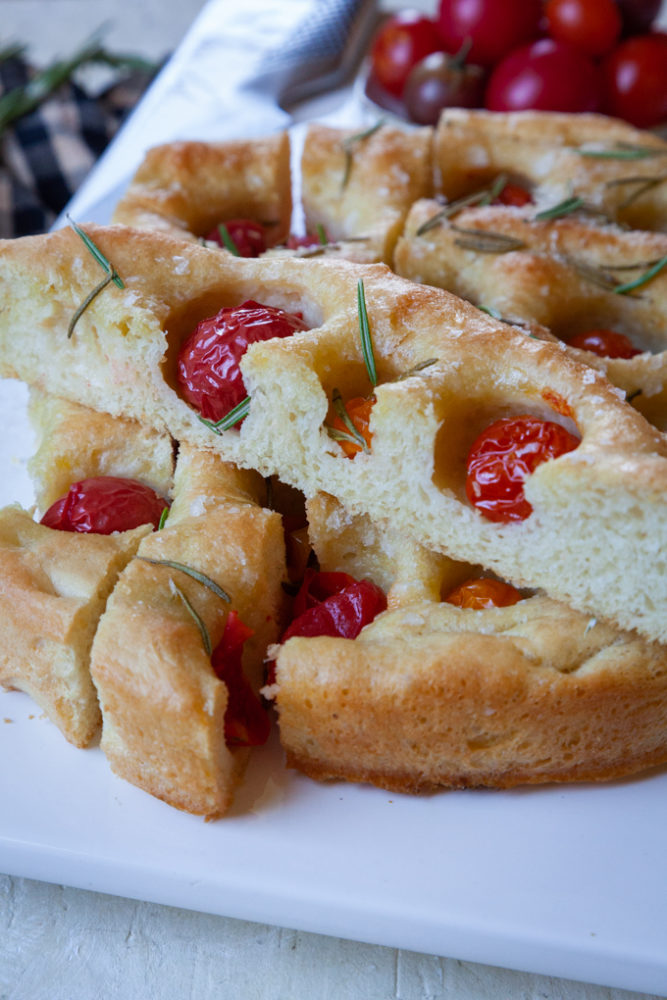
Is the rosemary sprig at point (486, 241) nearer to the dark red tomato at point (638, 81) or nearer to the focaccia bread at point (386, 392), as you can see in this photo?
the focaccia bread at point (386, 392)

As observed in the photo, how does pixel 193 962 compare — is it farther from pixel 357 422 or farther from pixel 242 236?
pixel 242 236

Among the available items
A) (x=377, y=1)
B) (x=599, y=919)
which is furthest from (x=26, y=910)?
(x=377, y=1)

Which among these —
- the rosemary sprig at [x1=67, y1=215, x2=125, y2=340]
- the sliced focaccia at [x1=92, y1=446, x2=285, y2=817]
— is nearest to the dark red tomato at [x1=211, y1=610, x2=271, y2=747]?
the sliced focaccia at [x1=92, y1=446, x2=285, y2=817]

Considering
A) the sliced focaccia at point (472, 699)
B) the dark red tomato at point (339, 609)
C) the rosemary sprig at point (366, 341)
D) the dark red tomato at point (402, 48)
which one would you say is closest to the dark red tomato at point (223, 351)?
the rosemary sprig at point (366, 341)

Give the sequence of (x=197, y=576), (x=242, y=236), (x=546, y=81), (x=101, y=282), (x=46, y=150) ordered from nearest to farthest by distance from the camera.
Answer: (x=197, y=576)
(x=101, y=282)
(x=242, y=236)
(x=546, y=81)
(x=46, y=150)

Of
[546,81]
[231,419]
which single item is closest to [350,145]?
[546,81]

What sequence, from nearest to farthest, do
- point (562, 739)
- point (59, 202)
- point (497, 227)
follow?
1. point (562, 739)
2. point (497, 227)
3. point (59, 202)

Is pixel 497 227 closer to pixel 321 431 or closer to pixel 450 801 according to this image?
pixel 321 431

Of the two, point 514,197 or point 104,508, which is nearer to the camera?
point 104,508
